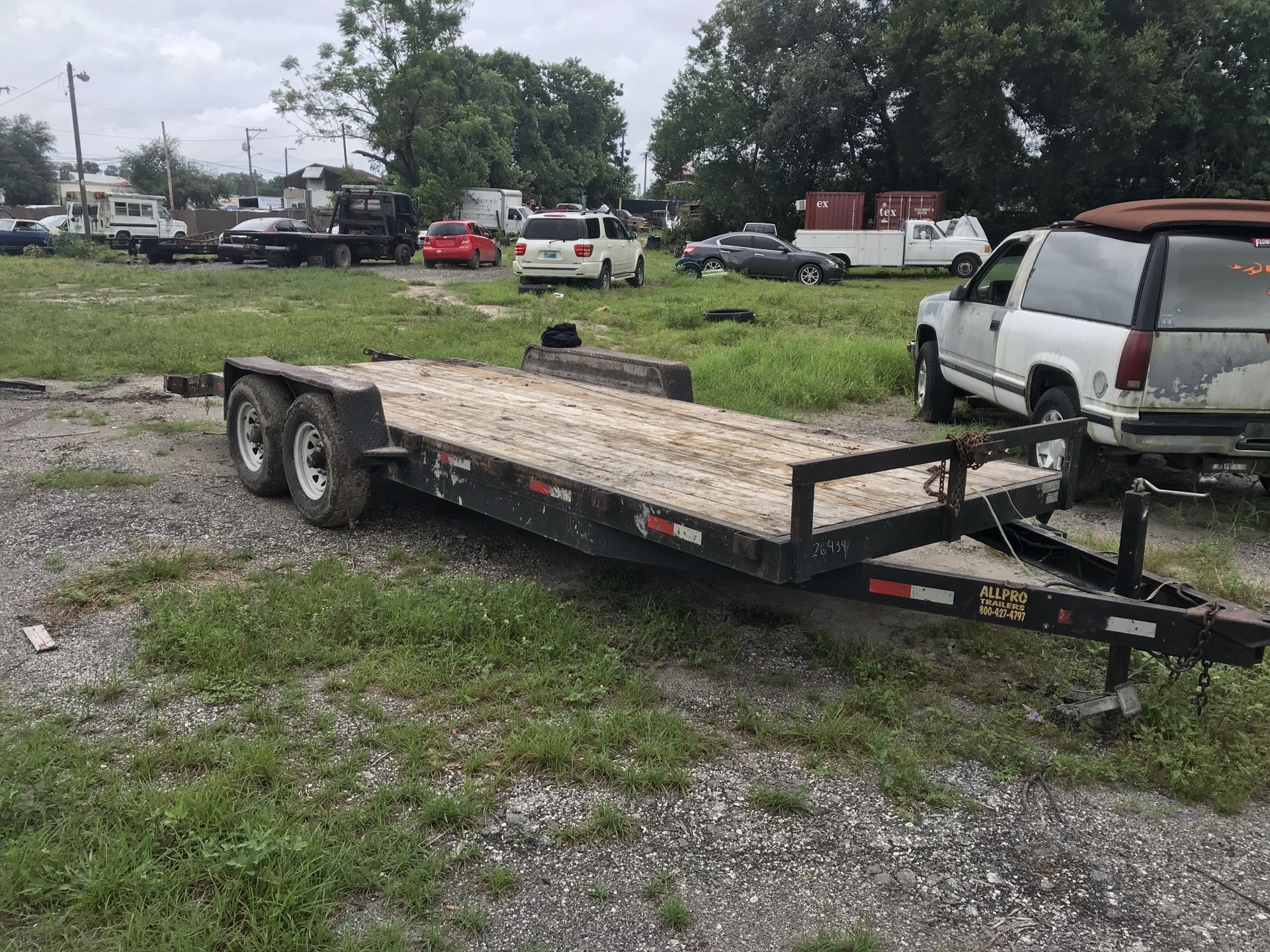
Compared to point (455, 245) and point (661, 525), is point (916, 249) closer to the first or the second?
point (455, 245)

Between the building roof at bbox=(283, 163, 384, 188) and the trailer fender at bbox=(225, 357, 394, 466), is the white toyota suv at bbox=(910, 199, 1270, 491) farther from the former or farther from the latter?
the building roof at bbox=(283, 163, 384, 188)

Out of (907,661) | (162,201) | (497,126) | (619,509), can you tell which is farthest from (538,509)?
(497,126)

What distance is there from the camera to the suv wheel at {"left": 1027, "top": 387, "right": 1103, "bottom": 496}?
6.62 metres

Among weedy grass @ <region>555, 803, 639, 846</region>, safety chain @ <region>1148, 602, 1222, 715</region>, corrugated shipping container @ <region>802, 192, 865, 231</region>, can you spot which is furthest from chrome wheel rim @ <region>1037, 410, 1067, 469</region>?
corrugated shipping container @ <region>802, 192, 865, 231</region>

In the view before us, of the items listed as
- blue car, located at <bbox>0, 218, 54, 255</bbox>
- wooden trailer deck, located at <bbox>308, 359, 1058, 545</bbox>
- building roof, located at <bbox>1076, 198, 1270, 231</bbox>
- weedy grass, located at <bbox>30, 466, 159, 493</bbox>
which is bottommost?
weedy grass, located at <bbox>30, 466, 159, 493</bbox>

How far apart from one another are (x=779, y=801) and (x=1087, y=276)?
4.92m

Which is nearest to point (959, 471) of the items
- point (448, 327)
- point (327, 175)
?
point (448, 327)

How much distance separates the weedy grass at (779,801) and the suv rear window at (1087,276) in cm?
423

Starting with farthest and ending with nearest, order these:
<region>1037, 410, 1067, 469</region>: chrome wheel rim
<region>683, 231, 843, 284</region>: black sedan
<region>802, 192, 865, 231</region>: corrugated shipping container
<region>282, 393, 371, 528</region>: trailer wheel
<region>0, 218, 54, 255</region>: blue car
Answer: <region>802, 192, 865, 231</region>: corrugated shipping container, <region>0, 218, 54, 255</region>: blue car, <region>683, 231, 843, 284</region>: black sedan, <region>1037, 410, 1067, 469</region>: chrome wheel rim, <region>282, 393, 371, 528</region>: trailer wheel

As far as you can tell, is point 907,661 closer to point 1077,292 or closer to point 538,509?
point 538,509

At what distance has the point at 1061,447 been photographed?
6.59 metres

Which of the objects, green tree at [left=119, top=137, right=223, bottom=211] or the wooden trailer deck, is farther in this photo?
green tree at [left=119, top=137, right=223, bottom=211]

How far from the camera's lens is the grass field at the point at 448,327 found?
11273mm

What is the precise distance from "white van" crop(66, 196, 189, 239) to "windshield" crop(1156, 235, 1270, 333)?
1405 inches
